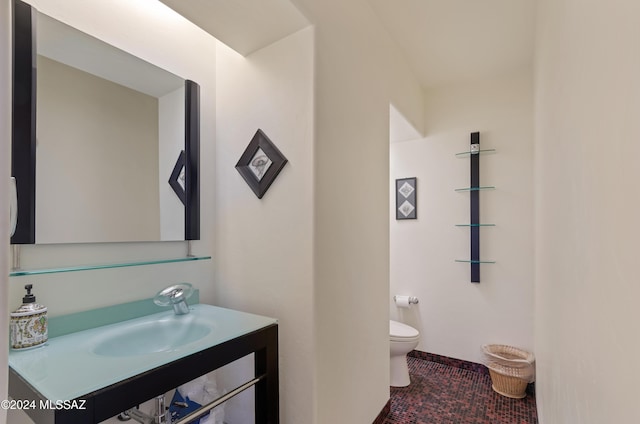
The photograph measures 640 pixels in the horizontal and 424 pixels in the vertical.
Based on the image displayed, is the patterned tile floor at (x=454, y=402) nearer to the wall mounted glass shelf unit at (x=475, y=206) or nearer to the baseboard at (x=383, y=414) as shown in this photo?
the baseboard at (x=383, y=414)

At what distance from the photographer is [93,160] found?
48.8 inches

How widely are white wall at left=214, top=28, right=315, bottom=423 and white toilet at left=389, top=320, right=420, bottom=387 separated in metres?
1.26

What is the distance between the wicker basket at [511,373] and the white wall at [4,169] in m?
2.77

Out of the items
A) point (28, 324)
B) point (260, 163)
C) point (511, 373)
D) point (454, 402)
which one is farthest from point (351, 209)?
point (511, 373)

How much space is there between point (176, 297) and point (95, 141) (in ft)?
2.46

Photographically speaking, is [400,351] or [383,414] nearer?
[383,414]

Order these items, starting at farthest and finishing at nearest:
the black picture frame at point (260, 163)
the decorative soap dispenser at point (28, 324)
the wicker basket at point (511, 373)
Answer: the wicker basket at point (511, 373)
the black picture frame at point (260, 163)
the decorative soap dispenser at point (28, 324)

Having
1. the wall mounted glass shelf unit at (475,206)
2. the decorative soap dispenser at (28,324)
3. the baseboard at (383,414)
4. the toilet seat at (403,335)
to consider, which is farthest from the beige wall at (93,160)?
the wall mounted glass shelf unit at (475,206)

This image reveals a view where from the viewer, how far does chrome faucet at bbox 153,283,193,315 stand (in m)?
1.33

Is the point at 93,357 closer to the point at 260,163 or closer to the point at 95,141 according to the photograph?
the point at 95,141

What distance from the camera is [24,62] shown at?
40.4 inches

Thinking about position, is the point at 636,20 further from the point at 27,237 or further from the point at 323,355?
the point at 27,237

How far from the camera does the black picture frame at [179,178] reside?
154 cm

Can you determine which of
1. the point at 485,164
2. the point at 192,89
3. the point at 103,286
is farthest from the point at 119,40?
the point at 485,164
